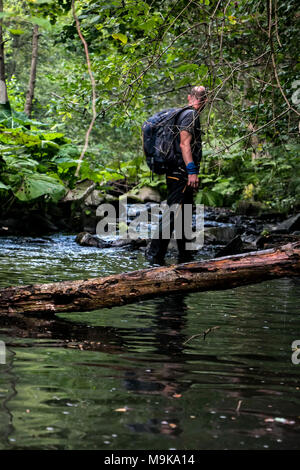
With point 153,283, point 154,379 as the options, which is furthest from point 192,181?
point 154,379

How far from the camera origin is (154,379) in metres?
2.58

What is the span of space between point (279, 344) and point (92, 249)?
6427 mm

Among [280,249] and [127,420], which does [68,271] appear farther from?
[127,420]

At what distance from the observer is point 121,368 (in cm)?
277

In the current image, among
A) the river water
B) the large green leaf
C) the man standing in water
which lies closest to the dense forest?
the large green leaf

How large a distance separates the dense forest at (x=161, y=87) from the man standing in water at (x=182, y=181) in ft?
1.01

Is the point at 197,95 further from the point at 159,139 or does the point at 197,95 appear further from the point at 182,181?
the point at 182,181

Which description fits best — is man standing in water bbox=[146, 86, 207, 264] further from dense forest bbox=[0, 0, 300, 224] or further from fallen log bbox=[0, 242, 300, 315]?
fallen log bbox=[0, 242, 300, 315]

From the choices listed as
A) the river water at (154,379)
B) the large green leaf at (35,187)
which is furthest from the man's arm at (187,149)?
the large green leaf at (35,187)

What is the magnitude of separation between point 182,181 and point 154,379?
4375 mm

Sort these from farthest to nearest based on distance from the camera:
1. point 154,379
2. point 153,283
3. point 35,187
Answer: point 35,187 < point 153,283 < point 154,379

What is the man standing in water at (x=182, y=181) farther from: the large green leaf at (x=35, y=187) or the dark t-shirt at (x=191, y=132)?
the large green leaf at (x=35, y=187)

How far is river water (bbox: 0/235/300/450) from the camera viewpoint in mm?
1902
